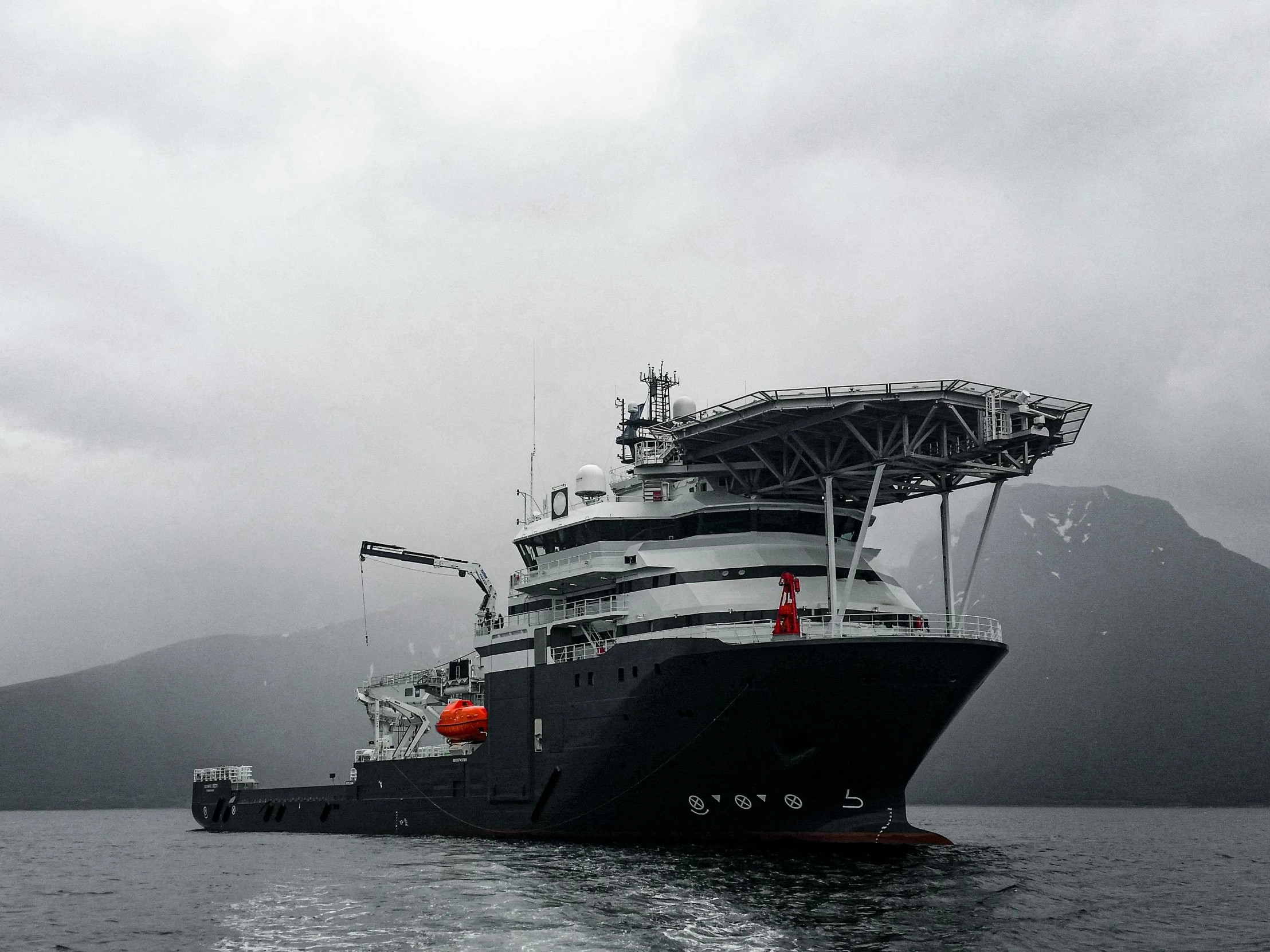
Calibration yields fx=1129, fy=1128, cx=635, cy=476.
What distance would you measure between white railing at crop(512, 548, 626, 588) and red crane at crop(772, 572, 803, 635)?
22.5 ft

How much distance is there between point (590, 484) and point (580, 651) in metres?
7.57

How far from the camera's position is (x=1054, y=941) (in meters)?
21.2

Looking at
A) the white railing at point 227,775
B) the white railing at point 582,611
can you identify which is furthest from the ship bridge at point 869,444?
the white railing at point 227,775

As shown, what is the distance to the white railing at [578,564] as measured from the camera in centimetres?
3806

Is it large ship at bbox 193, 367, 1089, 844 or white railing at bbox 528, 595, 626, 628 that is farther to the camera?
white railing at bbox 528, 595, 626, 628

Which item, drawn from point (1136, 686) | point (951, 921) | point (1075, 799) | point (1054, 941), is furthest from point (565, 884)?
point (1136, 686)

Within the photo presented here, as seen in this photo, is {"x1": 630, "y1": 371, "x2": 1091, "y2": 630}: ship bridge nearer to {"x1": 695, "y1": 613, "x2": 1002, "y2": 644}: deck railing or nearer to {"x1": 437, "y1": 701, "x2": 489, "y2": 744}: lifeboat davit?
{"x1": 695, "y1": 613, "x2": 1002, "y2": 644}: deck railing

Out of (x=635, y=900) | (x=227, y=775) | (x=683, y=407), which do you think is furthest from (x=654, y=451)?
(x=227, y=775)

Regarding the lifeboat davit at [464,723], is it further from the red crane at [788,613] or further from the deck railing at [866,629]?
the red crane at [788,613]

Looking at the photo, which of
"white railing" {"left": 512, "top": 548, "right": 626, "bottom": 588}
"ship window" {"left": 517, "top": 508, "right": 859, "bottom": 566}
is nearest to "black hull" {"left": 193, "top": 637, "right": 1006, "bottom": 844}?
"white railing" {"left": 512, "top": 548, "right": 626, "bottom": 588}

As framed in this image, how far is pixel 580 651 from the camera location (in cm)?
3797

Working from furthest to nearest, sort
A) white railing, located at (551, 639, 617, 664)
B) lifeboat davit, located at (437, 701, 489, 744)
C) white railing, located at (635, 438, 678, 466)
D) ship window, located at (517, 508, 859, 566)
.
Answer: lifeboat davit, located at (437, 701, 489, 744) → white railing, located at (635, 438, 678, 466) → ship window, located at (517, 508, 859, 566) → white railing, located at (551, 639, 617, 664)

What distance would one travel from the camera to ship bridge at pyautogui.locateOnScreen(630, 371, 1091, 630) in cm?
3319

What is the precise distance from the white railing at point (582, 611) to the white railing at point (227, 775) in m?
28.3
